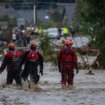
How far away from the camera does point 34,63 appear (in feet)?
73.2

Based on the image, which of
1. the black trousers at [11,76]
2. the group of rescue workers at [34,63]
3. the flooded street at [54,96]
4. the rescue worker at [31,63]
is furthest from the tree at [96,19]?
the rescue worker at [31,63]

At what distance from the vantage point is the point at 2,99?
1819 cm

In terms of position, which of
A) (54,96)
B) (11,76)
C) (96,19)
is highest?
(96,19)

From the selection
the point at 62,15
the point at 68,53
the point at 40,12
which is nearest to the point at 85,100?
the point at 68,53

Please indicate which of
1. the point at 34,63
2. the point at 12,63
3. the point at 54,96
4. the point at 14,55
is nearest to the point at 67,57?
the point at 34,63

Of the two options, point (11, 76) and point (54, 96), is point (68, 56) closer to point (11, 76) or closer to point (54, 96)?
point (11, 76)

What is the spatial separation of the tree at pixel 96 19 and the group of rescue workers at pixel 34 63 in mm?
10320

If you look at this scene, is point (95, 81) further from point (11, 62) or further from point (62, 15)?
point (62, 15)

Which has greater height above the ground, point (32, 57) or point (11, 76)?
point (32, 57)

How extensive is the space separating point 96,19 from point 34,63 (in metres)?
12.7

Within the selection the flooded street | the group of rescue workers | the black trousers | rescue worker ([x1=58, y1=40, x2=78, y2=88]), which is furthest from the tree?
rescue worker ([x1=58, y1=40, x2=78, y2=88])

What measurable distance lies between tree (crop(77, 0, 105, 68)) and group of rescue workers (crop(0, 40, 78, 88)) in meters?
10.3

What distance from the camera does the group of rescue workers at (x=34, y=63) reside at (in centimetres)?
2200

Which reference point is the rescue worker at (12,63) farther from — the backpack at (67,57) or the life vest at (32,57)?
the backpack at (67,57)
